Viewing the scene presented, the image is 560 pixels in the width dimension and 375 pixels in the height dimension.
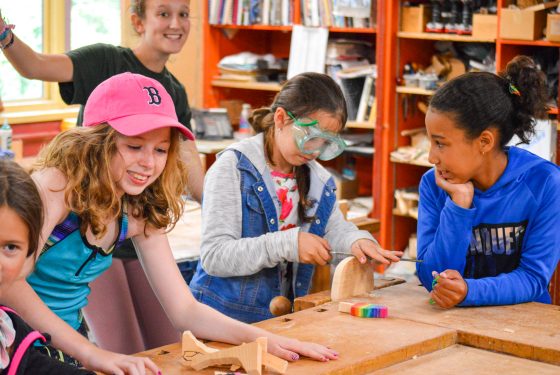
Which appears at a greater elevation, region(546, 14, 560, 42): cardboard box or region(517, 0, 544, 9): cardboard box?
region(517, 0, 544, 9): cardboard box

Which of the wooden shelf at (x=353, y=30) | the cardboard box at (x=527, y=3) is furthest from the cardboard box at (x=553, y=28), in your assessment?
the wooden shelf at (x=353, y=30)

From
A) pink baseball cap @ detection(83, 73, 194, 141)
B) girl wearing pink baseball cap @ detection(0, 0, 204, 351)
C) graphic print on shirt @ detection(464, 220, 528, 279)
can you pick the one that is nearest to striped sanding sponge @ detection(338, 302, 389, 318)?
graphic print on shirt @ detection(464, 220, 528, 279)

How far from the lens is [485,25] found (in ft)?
17.3

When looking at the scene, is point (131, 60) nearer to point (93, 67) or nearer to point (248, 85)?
point (93, 67)

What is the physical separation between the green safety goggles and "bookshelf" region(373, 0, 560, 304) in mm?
2905

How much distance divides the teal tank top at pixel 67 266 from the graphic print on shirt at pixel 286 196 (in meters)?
0.67

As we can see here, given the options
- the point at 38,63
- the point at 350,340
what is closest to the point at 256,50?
the point at 38,63

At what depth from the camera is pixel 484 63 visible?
550 cm

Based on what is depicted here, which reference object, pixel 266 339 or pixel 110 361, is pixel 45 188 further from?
pixel 266 339

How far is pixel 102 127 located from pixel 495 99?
107 cm

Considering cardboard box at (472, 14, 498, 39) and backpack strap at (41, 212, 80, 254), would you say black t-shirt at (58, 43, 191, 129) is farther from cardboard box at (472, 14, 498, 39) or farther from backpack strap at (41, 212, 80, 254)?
cardboard box at (472, 14, 498, 39)

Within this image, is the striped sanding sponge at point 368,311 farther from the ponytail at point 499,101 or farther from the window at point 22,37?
the window at point 22,37

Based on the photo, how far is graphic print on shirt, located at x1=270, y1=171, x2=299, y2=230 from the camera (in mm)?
2816

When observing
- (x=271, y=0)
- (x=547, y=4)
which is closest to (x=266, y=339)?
(x=547, y=4)
